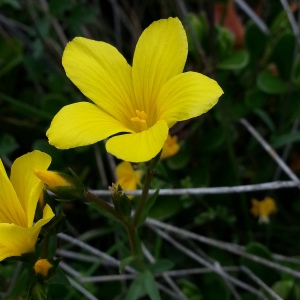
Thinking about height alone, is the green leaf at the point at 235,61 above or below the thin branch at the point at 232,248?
above

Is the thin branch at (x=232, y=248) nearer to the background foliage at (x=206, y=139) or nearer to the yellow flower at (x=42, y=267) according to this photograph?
the background foliage at (x=206, y=139)

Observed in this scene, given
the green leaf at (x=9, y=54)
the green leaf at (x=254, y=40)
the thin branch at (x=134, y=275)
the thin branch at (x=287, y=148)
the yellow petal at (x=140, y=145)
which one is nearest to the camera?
the yellow petal at (x=140, y=145)

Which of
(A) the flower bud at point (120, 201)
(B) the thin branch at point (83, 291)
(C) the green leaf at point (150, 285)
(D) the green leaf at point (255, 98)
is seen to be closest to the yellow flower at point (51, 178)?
(A) the flower bud at point (120, 201)

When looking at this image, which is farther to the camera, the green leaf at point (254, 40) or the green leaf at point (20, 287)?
the green leaf at point (254, 40)

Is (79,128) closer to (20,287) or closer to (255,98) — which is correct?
(20,287)

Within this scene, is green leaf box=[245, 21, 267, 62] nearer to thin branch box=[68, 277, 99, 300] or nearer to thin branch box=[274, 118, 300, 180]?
thin branch box=[274, 118, 300, 180]

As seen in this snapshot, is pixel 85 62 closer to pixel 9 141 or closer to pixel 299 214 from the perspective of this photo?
pixel 9 141

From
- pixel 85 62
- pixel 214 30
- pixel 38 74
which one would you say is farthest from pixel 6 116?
pixel 85 62
